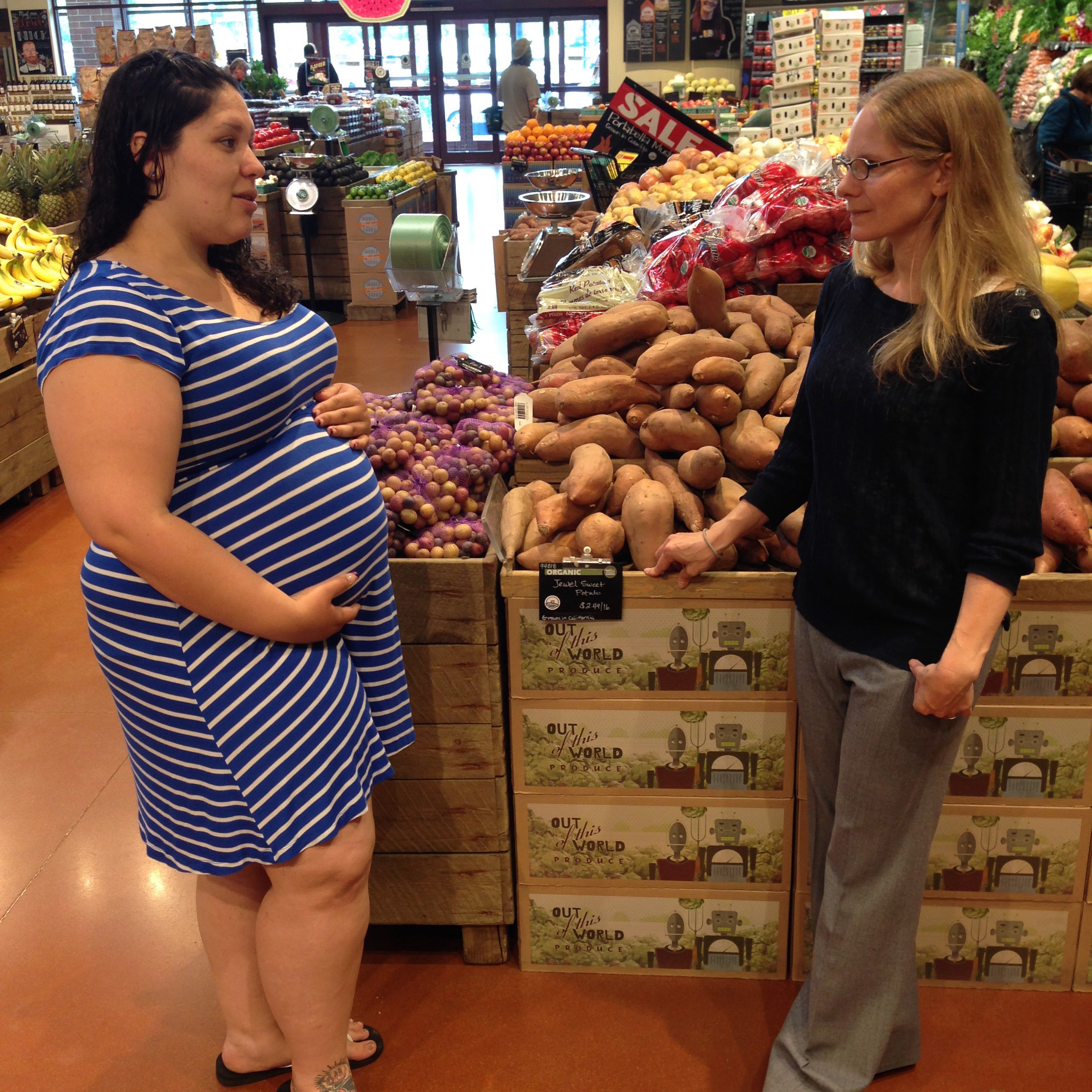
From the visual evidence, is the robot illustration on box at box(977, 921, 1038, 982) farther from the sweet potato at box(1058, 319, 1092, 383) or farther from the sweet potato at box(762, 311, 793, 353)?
the sweet potato at box(762, 311, 793, 353)

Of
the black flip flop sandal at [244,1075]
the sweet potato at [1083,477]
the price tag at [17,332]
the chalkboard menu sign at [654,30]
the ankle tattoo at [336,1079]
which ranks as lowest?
the black flip flop sandal at [244,1075]

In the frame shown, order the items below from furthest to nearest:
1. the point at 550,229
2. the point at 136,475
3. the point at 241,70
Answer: the point at 241,70
the point at 550,229
the point at 136,475

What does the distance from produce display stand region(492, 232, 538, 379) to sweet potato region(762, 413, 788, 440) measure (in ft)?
7.10

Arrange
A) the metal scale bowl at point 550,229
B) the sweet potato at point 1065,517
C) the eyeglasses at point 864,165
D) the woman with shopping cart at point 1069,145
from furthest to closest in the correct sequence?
the woman with shopping cart at point 1069,145 → the metal scale bowl at point 550,229 → the sweet potato at point 1065,517 → the eyeglasses at point 864,165

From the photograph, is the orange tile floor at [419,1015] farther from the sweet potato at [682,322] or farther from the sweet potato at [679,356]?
the sweet potato at [682,322]

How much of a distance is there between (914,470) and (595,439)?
88cm

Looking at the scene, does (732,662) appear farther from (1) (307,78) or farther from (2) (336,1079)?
(1) (307,78)

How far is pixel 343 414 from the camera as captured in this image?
5.82ft

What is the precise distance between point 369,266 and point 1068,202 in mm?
5221

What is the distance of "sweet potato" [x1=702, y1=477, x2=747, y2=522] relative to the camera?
215 centimetres

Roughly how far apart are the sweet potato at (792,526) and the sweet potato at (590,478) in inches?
13.7

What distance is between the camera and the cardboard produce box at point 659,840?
2.22 metres

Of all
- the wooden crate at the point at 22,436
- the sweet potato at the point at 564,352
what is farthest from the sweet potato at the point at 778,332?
the wooden crate at the point at 22,436

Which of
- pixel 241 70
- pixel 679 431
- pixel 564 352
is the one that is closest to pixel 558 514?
pixel 679 431
